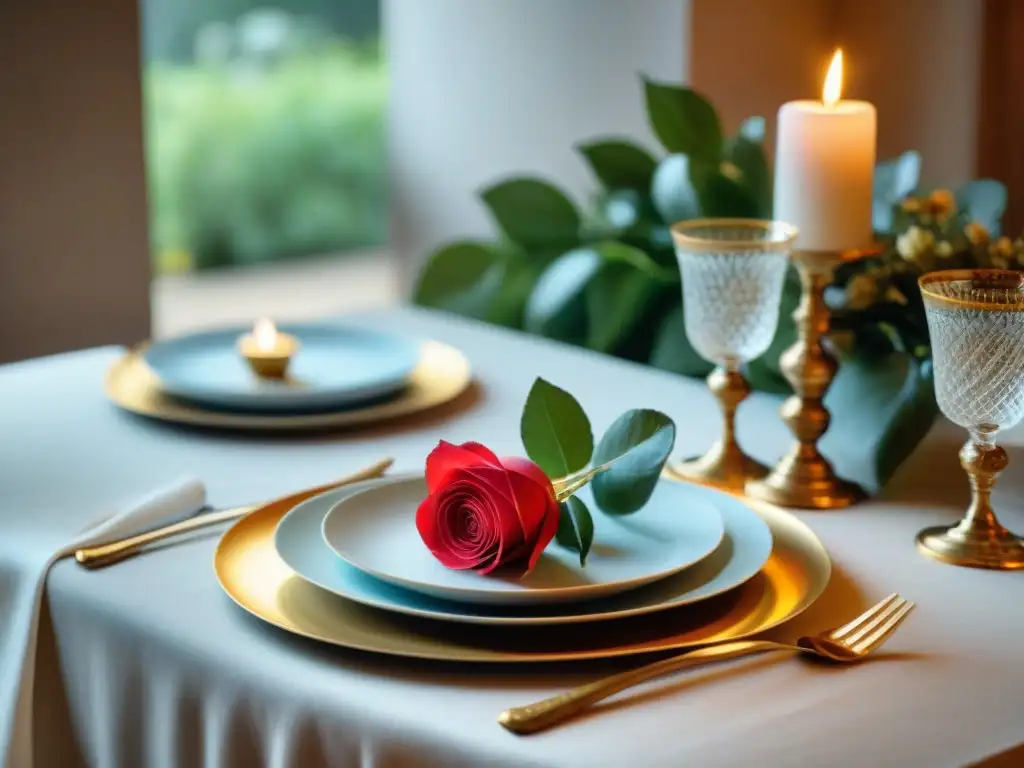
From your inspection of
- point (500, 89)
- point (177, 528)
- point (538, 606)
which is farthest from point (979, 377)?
point (500, 89)

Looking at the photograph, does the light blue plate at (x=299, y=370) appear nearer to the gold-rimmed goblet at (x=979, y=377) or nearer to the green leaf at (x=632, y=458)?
the green leaf at (x=632, y=458)

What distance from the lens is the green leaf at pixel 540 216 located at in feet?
5.53

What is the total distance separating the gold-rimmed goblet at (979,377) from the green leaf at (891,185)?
1.61 ft

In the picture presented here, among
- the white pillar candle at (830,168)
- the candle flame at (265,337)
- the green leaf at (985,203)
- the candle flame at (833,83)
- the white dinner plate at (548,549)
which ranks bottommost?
the white dinner plate at (548,549)

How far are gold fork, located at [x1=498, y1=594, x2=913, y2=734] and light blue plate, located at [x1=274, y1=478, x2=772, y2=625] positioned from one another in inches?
1.3

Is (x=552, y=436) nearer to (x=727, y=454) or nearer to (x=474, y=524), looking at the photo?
(x=474, y=524)

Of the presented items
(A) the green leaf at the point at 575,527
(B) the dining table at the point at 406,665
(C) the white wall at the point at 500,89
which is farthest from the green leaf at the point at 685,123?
(C) the white wall at the point at 500,89

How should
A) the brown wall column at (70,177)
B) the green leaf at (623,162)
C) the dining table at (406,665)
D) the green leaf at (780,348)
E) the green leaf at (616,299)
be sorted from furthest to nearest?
the brown wall column at (70,177)
the green leaf at (623,162)
the green leaf at (616,299)
the green leaf at (780,348)
the dining table at (406,665)

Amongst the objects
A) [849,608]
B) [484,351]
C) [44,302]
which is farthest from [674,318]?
[44,302]

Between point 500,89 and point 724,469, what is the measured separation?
1842mm

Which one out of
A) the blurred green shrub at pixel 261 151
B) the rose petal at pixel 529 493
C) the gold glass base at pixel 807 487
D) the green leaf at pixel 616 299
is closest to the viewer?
the rose petal at pixel 529 493

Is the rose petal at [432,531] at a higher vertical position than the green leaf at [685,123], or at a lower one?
lower

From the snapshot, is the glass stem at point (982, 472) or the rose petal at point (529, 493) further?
the glass stem at point (982, 472)

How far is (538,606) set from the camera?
763 millimetres
